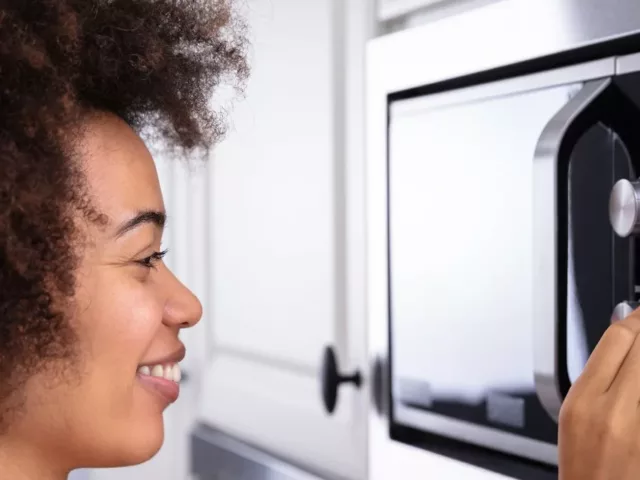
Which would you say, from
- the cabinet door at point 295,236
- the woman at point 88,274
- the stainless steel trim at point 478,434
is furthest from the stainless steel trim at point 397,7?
the stainless steel trim at point 478,434

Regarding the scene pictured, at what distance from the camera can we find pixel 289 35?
104 centimetres

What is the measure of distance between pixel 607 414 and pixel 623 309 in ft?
0.27

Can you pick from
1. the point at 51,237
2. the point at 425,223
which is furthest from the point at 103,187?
the point at 425,223

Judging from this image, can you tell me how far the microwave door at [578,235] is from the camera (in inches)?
19.4

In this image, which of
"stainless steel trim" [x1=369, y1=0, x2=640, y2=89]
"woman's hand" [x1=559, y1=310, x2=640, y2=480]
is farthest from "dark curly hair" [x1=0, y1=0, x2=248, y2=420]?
"woman's hand" [x1=559, y1=310, x2=640, y2=480]

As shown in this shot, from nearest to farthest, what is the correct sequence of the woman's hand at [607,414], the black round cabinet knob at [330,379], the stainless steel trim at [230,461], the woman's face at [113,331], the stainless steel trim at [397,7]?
the woman's hand at [607,414] → the woman's face at [113,331] → the stainless steel trim at [397,7] → the black round cabinet knob at [330,379] → the stainless steel trim at [230,461]

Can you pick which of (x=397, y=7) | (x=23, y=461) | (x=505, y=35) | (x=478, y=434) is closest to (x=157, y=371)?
(x=23, y=461)

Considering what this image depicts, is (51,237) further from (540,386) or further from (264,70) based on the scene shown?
(264,70)

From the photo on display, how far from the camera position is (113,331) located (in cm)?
55

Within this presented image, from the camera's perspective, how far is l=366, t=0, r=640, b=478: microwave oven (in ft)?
1.63

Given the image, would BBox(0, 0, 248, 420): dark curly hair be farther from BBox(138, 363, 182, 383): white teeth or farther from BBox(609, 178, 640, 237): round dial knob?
BBox(609, 178, 640, 237): round dial knob

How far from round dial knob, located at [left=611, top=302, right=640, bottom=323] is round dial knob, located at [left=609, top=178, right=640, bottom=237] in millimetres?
46

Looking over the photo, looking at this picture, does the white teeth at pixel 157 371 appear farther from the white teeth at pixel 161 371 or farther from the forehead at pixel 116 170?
the forehead at pixel 116 170

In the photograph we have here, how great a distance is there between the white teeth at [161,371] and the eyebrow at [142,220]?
0.10 meters
